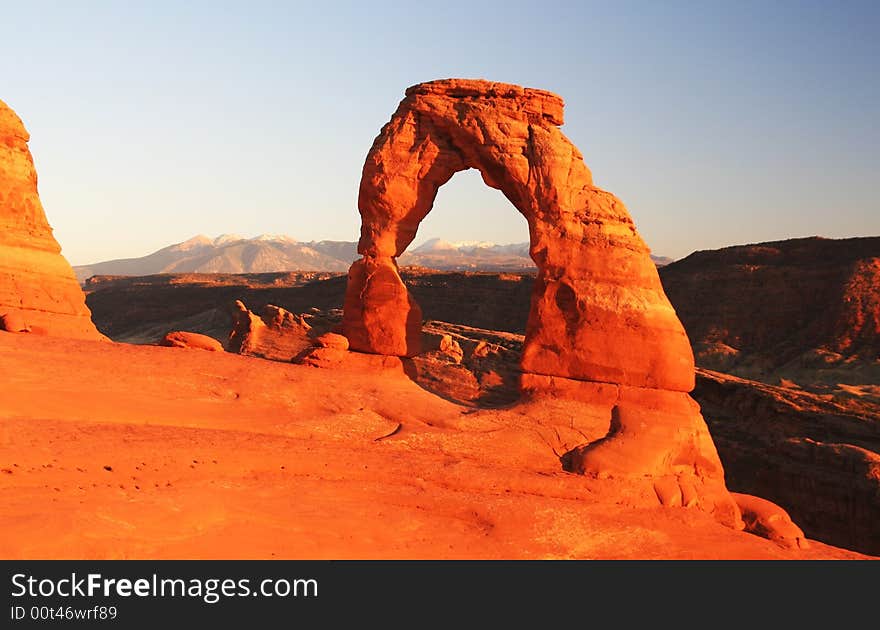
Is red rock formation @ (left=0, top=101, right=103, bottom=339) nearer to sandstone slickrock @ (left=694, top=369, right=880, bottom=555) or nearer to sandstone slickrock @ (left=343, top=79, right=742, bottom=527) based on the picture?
sandstone slickrock @ (left=343, top=79, right=742, bottom=527)

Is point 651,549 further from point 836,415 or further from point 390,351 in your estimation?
point 836,415

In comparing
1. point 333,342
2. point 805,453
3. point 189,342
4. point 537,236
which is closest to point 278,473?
point 333,342

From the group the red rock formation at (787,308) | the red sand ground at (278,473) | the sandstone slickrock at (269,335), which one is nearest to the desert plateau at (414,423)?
the red sand ground at (278,473)

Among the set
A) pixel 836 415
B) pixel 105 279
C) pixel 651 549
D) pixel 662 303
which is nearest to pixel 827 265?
pixel 836 415

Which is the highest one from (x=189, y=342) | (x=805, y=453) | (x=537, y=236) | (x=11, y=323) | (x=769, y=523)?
(x=537, y=236)

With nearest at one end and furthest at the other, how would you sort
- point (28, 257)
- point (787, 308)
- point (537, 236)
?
point (537, 236) < point (28, 257) < point (787, 308)

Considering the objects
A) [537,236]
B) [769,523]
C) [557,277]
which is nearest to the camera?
[769,523]

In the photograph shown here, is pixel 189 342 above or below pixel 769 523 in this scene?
above

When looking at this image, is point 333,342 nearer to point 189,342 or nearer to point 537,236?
point 189,342
